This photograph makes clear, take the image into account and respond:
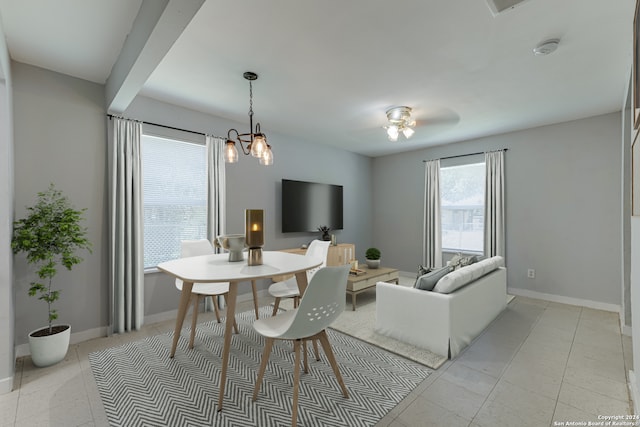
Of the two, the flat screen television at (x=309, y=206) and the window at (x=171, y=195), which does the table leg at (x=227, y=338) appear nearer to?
the window at (x=171, y=195)

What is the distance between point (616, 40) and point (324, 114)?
2591 mm

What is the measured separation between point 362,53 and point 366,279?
8.36ft

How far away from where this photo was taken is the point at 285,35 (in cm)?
201

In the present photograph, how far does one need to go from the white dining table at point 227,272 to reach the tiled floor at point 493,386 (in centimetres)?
75

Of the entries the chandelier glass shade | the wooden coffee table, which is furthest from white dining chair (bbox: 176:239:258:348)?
the chandelier glass shade

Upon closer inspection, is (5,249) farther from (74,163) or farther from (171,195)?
(171,195)

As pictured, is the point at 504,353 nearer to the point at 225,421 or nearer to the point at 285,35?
the point at 225,421

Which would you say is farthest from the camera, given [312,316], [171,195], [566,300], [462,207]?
[462,207]

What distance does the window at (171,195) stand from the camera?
327 cm

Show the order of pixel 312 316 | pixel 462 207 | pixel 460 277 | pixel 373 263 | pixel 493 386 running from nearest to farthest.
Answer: pixel 312 316
pixel 493 386
pixel 460 277
pixel 373 263
pixel 462 207

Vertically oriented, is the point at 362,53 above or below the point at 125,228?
above

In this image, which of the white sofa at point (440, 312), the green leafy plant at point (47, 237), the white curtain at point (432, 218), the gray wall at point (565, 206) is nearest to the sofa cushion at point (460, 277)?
the white sofa at point (440, 312)

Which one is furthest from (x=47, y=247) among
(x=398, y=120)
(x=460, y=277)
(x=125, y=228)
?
(x=398, y=120)

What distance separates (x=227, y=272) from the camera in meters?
1.93
